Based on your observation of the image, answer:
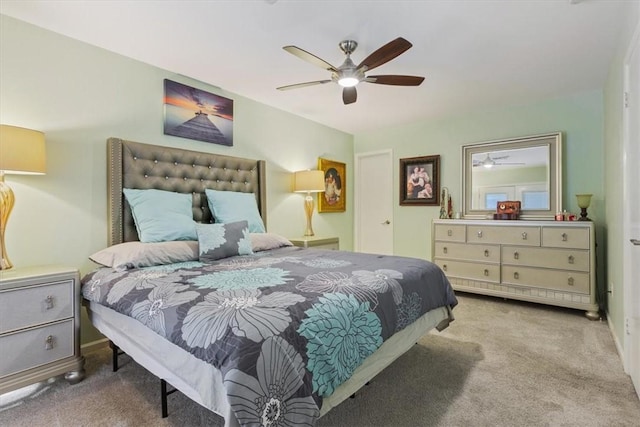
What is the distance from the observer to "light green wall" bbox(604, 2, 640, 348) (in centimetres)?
224

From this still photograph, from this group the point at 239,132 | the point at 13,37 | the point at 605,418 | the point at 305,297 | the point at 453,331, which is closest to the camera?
the point at 305,297

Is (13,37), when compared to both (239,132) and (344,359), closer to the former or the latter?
(239,132)

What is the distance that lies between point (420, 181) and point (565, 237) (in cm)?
190

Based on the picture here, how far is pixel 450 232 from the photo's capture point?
3943mm

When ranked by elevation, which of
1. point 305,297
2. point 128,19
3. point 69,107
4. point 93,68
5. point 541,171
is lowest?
point 305,297

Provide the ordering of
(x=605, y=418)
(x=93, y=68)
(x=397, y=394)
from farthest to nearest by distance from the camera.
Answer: (x=93, y=68) → (x=397, y=394) → (x=605, y=418)

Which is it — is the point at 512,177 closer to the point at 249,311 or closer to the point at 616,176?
the point at 616,176

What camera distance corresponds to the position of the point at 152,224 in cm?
244

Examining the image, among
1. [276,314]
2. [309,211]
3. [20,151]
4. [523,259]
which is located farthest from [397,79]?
[20,151]

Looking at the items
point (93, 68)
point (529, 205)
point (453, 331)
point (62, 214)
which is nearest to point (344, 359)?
point (453, 331)

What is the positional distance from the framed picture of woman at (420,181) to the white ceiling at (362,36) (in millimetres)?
1275

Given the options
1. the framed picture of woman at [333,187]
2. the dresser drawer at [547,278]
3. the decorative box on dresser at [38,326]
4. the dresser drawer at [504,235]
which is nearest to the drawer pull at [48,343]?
the decorative box on dresser at [38,326]

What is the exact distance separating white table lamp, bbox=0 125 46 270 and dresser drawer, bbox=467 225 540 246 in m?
4.12

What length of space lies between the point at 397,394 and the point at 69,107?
3.05 meters
